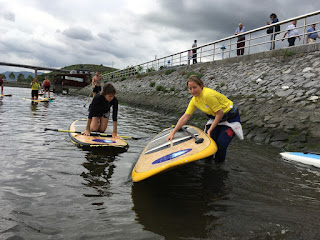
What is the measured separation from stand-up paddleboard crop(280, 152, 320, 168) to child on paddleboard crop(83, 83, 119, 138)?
3932 mm

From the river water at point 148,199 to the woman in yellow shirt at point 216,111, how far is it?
603 millimetres

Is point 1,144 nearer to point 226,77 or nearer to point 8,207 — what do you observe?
point 8,207

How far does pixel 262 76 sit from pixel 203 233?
29.4 ft

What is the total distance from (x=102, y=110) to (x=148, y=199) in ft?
11.1

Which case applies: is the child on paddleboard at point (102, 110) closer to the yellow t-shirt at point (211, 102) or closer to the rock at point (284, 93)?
the yellow t-shirt at point (211, 102)

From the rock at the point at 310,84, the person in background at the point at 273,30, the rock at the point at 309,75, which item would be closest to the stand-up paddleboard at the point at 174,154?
the rock at the point at 310,84

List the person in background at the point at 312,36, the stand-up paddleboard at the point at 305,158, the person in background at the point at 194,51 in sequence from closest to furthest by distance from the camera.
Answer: the stand-up paddleboard at the point at 305,158 → the person in background at the point at 312,36 → the person in background at the point at 194,51

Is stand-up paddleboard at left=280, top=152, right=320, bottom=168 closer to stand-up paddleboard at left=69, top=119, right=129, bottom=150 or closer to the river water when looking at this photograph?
the river water

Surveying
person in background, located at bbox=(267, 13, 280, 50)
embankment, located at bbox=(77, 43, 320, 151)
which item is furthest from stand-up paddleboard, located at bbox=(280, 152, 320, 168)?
person in background, located at bbox=(267, 13, 280, 50)

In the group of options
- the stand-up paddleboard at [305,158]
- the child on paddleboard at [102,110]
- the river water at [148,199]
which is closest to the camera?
the river water at [148,199]

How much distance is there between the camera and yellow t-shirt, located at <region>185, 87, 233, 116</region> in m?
3.80

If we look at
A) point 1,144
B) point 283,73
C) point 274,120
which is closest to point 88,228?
point 1,144

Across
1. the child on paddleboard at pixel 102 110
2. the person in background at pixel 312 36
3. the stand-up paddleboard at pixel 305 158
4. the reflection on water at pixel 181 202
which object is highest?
the person in background at pixel 312 36

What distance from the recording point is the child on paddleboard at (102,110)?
5531 millimetres
